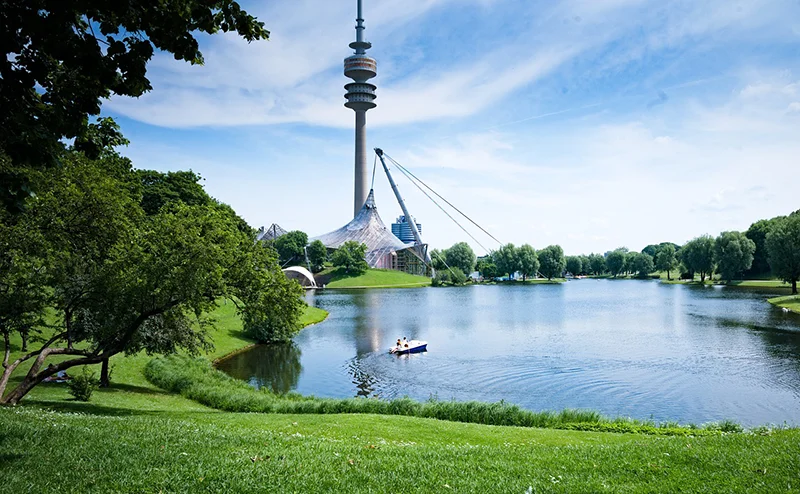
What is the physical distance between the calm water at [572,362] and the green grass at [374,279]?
55.9 metres

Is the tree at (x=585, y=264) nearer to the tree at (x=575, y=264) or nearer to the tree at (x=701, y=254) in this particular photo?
the tree at (x=575, y=264)

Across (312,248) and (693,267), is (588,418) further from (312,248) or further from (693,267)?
(312,248)

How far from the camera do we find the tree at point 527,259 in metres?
116

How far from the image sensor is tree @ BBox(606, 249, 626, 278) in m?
146

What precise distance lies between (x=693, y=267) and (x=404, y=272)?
191 ft

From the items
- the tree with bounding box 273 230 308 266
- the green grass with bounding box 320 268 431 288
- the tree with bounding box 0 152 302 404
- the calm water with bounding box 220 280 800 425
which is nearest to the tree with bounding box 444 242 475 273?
the green grass with bounding box 320 268 431 288

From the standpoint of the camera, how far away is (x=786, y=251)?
60.7m

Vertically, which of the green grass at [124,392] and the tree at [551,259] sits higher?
the tree at [551,259]

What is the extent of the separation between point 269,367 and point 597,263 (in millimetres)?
143384

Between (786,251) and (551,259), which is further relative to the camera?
(551,259)

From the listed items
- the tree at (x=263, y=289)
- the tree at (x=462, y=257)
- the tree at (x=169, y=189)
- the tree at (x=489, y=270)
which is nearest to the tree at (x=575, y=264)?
the tree at (x=489, y=270)

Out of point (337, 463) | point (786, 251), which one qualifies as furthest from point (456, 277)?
point (337, 463)

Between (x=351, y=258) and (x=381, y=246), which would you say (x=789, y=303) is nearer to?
(x=351, y=258)

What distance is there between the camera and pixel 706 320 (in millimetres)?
43938
